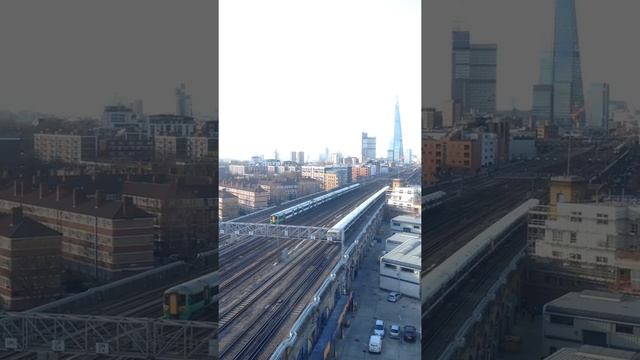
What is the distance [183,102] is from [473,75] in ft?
6.85

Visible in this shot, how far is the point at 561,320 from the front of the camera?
3.84 m

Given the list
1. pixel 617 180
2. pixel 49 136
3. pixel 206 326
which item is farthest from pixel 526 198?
pixel 49 136

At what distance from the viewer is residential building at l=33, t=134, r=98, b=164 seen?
4.55 metres

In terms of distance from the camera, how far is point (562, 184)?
4.08 meters

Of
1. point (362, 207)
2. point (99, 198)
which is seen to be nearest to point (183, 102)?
point (99, 198)

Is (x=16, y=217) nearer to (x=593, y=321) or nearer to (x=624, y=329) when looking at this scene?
(x=593, y=321)

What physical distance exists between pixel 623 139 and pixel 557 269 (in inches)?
34.6

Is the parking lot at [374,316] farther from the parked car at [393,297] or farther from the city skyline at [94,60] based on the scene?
the city skyline at [94,60]

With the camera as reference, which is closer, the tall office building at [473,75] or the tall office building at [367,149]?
the tall office building at [473,75]

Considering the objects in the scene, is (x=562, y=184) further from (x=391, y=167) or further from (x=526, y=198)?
(x=391, y=167)

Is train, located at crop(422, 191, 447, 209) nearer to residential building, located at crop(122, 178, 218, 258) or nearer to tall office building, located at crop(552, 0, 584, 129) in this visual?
tall office building, located at crop(552, 0, 584, 129)

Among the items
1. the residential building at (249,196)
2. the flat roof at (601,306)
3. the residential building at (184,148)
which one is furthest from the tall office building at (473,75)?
the residential building at (249,196)

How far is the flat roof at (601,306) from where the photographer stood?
3.65m

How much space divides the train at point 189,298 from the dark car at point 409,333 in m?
1.57
